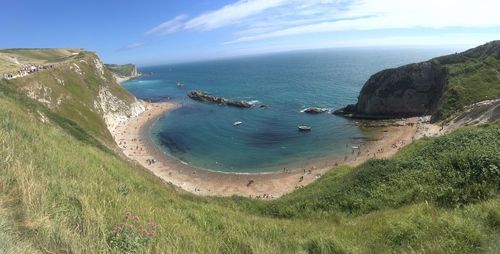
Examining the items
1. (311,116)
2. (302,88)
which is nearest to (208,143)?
(311,116)

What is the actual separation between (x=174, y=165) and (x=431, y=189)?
1735 inches

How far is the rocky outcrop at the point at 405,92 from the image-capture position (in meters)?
75.2

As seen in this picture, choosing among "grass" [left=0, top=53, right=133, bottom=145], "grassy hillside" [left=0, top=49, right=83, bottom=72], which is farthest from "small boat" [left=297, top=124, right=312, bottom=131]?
"grassy hillside" [left=0, top=49, right=83, bottom=72]

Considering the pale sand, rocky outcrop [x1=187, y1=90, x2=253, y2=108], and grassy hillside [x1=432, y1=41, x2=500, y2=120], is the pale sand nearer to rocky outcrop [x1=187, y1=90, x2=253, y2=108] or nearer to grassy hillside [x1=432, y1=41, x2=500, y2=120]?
grassy hillside [x1=432, y1=41, x2=500, y2=120]

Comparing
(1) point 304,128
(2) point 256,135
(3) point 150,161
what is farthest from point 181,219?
(1) point 304,128

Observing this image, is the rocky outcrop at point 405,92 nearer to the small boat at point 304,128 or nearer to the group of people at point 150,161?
the small boat at point 304,128

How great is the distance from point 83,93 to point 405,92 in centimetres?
7460

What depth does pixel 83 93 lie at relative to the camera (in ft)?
235

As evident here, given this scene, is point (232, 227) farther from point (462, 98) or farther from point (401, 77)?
point (401, 77)

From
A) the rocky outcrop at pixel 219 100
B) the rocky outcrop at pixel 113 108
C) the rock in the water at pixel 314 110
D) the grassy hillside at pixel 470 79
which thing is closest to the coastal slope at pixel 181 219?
the grassy hillside at pixel 470 79

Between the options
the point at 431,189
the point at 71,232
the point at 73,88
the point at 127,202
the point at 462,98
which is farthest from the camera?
the point at 73,88

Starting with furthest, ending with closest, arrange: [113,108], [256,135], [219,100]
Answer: [219,100], [113,108], [256,135]

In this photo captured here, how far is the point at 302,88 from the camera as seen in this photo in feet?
425

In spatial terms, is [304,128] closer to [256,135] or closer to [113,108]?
[256,135]
